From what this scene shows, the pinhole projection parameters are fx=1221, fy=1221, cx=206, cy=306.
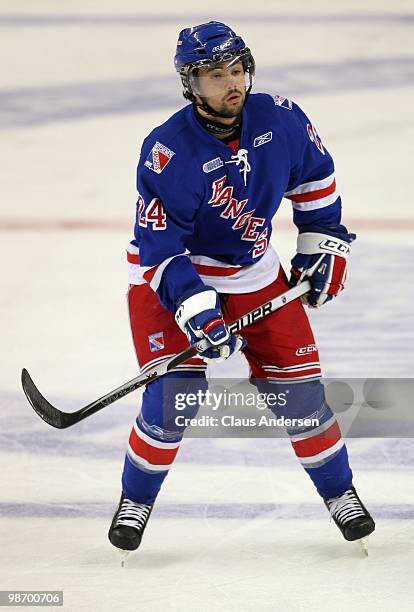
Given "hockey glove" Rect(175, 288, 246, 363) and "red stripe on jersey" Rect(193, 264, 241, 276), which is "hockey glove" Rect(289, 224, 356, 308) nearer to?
"red stripe on jersey" Rect(193, 264, 241, 276)

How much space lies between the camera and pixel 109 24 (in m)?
7.89

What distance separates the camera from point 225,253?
3.12 meters

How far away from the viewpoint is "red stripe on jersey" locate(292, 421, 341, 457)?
3107 mm

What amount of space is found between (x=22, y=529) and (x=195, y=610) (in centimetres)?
61

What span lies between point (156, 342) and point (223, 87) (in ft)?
2.18

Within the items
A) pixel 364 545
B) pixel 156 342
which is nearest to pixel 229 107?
pixel 156 342

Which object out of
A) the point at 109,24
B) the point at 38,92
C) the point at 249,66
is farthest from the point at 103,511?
the point at 109,24

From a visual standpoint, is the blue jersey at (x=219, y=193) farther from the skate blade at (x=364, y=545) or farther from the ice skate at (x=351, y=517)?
the skate blade at (x=364, y=545)

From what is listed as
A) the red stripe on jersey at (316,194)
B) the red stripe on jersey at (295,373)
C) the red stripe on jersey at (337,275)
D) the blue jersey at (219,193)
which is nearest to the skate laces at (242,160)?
the blue jersey at (219,193)

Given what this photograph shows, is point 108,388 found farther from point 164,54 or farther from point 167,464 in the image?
point 164,54

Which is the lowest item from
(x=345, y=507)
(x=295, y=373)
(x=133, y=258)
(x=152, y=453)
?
(x=345, y=507)

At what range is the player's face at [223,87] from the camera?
292 cm

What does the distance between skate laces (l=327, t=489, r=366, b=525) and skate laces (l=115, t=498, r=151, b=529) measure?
0.48 m

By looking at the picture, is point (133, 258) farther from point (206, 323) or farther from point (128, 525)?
point (128, 525)
